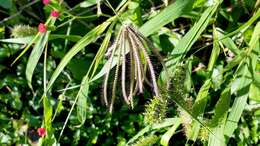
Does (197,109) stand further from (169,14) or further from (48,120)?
(48,120)

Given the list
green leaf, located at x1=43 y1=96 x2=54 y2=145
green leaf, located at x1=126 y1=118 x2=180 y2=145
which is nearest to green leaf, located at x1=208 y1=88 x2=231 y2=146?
green leaf, located at x1=126 y1=118 x2=180 y2=145

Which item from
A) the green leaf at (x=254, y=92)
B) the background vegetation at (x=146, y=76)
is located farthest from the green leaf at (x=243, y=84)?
the green leaf at (x=254, y=92)

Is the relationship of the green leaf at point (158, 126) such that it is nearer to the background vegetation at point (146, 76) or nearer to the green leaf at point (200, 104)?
the background vegetation at point (146, 76)

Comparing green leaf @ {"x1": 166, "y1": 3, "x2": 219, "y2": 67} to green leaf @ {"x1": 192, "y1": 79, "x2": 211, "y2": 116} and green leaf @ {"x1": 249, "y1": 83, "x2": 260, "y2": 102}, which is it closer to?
green leaf @ {"x1": 192, "y1": 79, "x2": 211, "y2": 116}

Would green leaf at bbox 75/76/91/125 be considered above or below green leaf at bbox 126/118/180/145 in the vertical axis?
above

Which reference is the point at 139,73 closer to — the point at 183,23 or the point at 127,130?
the point at 127,130

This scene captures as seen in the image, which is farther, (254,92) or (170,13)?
(254,92)

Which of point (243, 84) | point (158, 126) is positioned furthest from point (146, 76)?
point (243, 84)

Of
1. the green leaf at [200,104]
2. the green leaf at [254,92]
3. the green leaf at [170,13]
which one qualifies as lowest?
the green leaf at [254,92]
